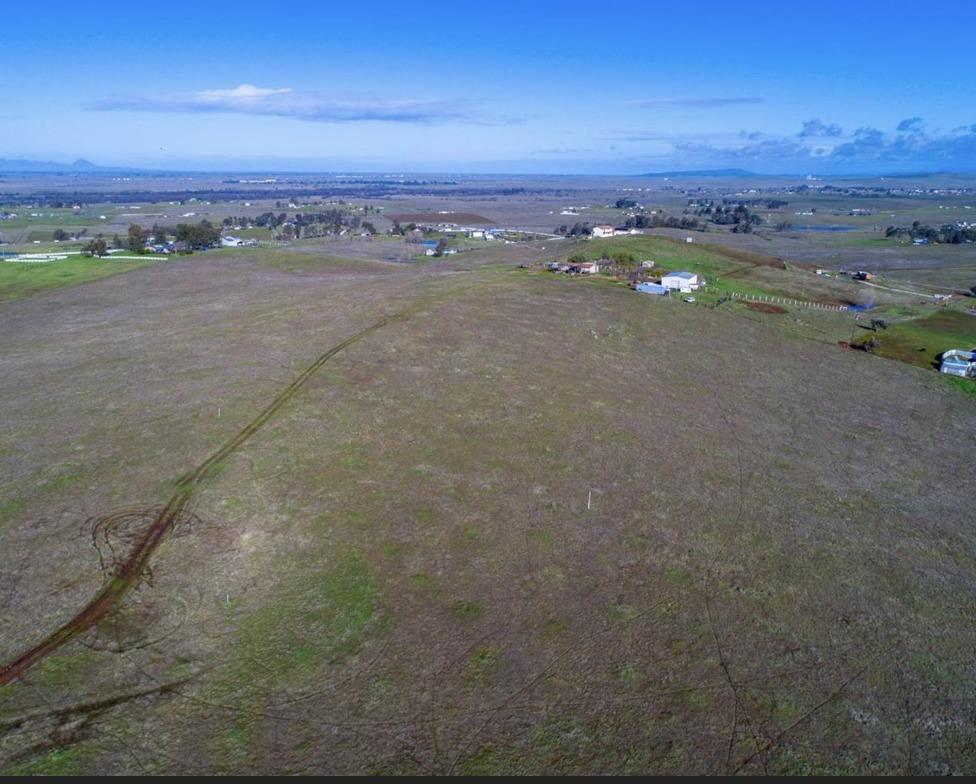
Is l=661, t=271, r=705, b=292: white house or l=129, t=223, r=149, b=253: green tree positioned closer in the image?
l=661, t=271, r=705, b=292: white house

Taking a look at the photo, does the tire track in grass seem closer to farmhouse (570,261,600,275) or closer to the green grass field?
farmhouse (570,261,600,275)

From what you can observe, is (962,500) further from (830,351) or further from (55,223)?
(55,223)

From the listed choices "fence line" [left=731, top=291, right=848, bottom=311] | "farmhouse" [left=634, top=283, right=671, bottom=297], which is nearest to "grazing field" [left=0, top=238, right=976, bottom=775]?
"farmhouse" [left=634, top=283, right=671, bottom=297]

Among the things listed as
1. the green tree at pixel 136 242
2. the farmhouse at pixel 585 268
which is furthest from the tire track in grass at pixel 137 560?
the green tree at pixel 136 242

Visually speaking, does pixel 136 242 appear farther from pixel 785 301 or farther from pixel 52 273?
pixel 785 301

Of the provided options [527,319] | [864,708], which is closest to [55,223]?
[527,319]

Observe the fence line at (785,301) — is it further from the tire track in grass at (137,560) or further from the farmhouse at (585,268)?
the tire track in grass at (137,560)

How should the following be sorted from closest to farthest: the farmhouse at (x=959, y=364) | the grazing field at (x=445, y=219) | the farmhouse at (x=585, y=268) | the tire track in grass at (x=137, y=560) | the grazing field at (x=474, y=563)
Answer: the grazing field at (x=474, y=563)
the tire track in grass at (x=137, y=560)
the farmhouse at (x=959, y=364)
the farmhouse at (x=585, y=268)
the grazing field at (x=445, y=219)
